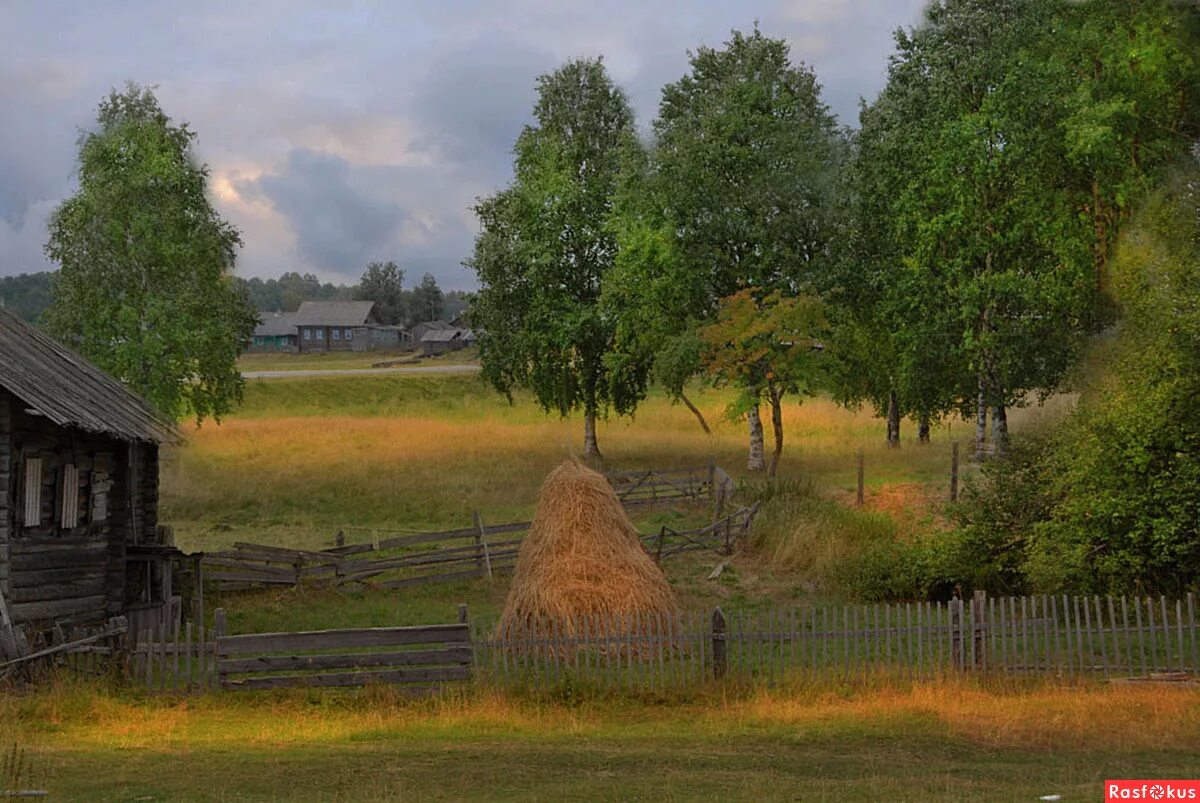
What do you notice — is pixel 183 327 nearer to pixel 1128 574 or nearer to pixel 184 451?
pixel 184 451

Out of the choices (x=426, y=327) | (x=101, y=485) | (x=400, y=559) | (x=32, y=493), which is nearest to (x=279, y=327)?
(x=426, y=327)

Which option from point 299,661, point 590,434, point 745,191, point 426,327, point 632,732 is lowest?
point 632,732

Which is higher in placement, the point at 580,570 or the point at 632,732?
the point at 580,570

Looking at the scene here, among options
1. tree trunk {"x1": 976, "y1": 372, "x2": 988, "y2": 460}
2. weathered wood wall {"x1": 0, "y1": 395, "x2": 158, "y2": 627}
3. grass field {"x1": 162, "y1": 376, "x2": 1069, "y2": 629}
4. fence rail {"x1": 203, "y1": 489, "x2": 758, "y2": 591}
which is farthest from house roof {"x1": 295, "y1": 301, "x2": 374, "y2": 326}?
weathered wood wall {"x1": 0, "y1": 395, "x2": 158, "y2": 627}

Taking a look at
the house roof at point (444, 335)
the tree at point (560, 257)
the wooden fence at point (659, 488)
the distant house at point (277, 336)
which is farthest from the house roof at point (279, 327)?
the wooden fence at point (659, 488)

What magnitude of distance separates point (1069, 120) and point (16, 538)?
2944 cm

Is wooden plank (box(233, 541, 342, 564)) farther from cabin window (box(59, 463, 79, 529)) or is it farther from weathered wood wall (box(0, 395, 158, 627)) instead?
cabin window (box(59, 463, 79, 529))

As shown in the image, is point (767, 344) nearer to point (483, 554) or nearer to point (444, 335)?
point (483, 554)

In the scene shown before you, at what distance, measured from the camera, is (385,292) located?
12962 cm

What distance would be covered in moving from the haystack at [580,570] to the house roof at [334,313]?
10200 centimetres

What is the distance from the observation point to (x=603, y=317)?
44469mm

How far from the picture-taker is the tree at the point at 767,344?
128 ft

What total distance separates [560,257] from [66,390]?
28.6 m

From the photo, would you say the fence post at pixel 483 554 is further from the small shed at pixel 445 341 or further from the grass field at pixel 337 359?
the small shed at pixel 445 341
